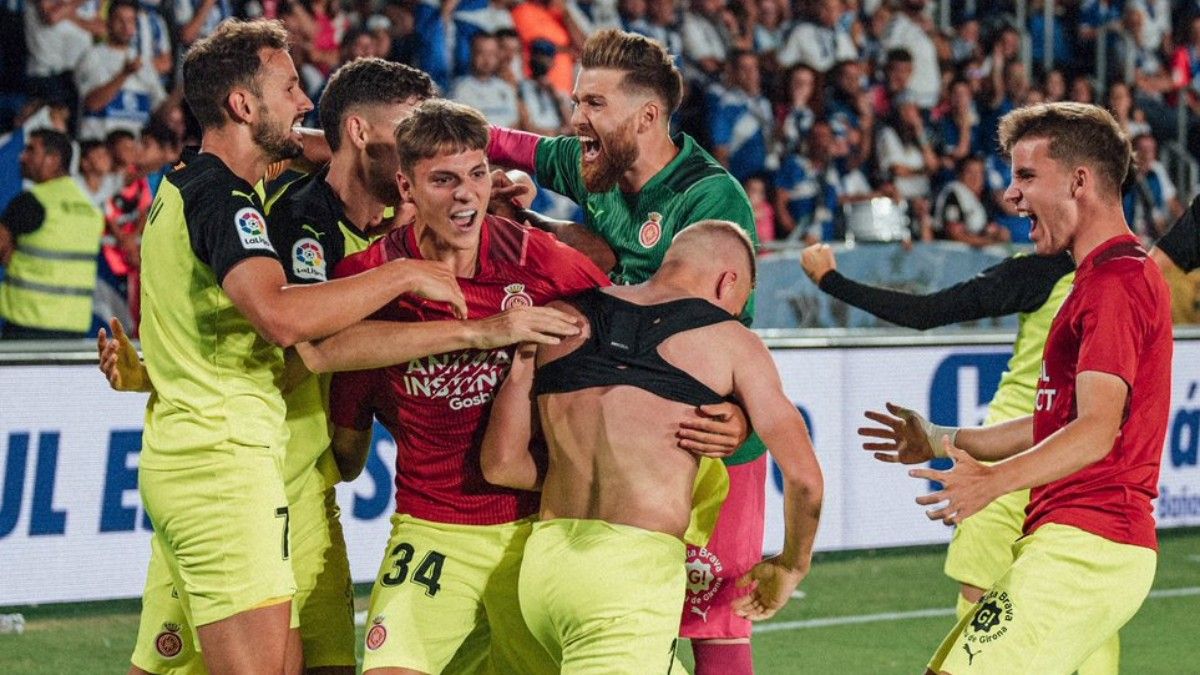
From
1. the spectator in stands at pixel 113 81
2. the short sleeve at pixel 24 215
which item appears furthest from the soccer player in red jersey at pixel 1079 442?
the spectator in stands at pixel 113 81

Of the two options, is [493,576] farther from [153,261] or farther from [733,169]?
[733,169]

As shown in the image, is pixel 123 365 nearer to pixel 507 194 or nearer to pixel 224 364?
pixel 224 364

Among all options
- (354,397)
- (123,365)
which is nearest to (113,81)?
(123,365)

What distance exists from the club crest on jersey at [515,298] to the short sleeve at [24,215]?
21.4 feet

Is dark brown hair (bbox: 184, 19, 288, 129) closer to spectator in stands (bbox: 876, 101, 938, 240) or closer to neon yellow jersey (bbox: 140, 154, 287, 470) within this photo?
neon yellow jersey (bbox: 140, 154, 287, 470)

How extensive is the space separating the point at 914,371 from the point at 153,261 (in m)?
6.24

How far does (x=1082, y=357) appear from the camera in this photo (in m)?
4.32

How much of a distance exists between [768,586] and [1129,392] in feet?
3.64

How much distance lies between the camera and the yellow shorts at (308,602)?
5.10m

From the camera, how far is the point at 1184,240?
746 centimetres

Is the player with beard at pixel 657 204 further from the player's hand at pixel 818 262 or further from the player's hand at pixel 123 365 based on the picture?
the player's hand at pixel 123 365

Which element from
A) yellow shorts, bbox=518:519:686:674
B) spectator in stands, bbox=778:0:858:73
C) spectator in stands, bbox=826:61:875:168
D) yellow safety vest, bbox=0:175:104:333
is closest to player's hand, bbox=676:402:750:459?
yellow shorts, bbox=518:519:686:674

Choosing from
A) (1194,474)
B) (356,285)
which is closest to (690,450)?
(356,285)

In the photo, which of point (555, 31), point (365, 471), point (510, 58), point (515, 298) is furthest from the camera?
point (555, 31)
